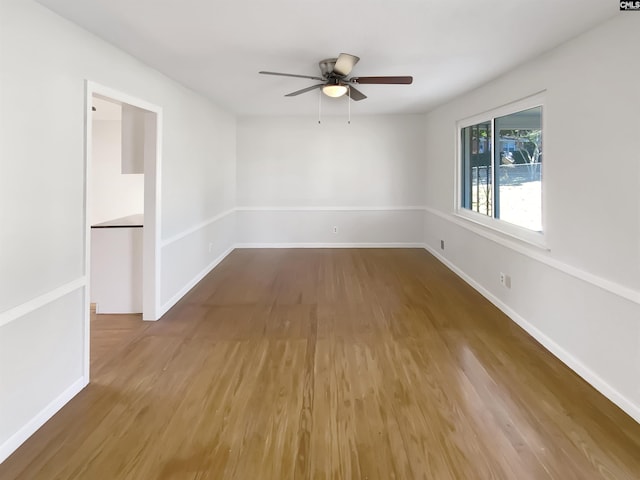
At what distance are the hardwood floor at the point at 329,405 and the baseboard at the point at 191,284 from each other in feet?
0.69

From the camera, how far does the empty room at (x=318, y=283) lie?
6.72 ft

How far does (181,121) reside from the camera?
4.47 metres

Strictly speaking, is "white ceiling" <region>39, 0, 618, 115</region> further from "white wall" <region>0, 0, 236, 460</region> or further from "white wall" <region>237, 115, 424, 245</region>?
"white wall" <region>237, 115, 424, 245</region>

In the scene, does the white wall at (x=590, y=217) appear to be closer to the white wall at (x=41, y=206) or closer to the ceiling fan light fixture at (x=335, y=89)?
the ceiling fan light fixture at (x=335, y=89)

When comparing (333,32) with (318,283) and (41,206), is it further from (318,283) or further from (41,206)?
(318,283)

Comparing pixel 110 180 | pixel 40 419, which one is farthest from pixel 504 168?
pixel 110 180

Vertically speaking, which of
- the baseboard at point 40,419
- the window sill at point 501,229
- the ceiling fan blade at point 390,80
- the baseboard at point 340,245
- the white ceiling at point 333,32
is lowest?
the baseboard at point 40,419

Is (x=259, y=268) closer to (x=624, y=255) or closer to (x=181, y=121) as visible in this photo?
(x=181, y=121)

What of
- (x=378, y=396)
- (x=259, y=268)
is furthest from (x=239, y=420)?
(x=259, y=268)

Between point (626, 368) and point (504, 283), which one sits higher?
point (504, 283)

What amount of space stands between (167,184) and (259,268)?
2217mm

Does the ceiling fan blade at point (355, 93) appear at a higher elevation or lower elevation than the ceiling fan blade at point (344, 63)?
higher

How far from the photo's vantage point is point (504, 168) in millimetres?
4348

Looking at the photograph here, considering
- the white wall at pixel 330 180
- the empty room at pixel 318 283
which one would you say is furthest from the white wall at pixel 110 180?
the empty room at pixel 318 283
